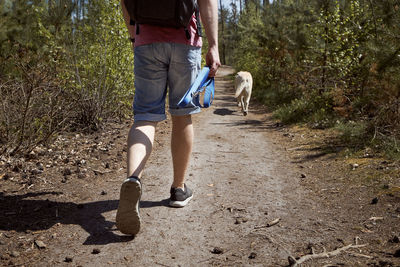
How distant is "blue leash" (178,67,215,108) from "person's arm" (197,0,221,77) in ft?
0.21

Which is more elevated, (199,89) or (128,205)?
(199,89)

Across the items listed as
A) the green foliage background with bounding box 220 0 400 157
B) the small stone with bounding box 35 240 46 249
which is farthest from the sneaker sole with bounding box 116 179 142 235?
the green foliage background with bounding box 220 0 400 157

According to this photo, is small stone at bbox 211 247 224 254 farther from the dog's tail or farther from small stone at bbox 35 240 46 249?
the dog's tail

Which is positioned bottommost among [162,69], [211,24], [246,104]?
[246,104]

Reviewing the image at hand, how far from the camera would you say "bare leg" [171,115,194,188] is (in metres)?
2.52

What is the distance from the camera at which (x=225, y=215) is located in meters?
2.54

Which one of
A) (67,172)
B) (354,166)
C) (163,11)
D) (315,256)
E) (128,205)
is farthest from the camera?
(354,166)

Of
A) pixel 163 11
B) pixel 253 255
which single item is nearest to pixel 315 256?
pixel 253 255

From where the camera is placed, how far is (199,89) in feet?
7.78

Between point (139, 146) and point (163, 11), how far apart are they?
0.87 m

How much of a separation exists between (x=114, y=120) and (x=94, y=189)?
270 cm

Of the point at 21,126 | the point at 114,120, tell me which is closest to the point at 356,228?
the point at 21,126

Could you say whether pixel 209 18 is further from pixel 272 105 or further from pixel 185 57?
pixel 272 105

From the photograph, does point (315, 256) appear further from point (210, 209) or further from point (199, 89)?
point (199, 89)
